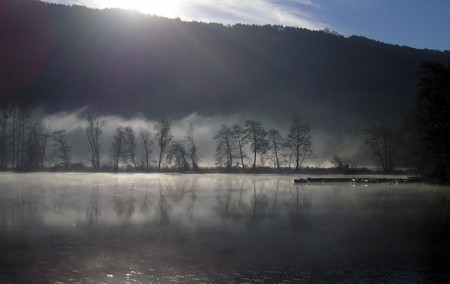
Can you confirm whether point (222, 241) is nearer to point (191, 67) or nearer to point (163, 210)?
point (163, 210)

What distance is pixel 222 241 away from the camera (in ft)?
38.8

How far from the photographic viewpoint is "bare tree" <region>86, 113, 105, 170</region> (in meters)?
56.3

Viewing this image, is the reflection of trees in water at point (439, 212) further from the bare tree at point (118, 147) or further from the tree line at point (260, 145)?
the bare tree at point (118, 147)

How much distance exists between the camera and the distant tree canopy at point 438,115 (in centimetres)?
2981

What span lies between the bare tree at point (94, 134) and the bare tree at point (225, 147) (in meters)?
13.2

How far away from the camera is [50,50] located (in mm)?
69438

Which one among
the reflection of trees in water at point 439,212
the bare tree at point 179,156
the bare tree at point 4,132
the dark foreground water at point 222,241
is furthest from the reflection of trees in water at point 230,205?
the bare tree at point 4,132

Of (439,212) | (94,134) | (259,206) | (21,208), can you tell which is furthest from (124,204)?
(94,134)

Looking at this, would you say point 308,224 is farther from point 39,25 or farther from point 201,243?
point 39,25

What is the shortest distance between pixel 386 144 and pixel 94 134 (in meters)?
32.8

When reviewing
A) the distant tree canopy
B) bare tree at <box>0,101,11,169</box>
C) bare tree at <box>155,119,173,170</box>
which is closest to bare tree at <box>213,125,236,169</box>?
bare tree at <box>155,119,173,170</box>

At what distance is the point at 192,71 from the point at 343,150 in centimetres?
2737

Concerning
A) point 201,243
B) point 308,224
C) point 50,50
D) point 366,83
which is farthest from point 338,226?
point 366,83

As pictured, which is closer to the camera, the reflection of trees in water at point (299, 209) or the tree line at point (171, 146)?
the reflection of trees in water at point (299, 209)
